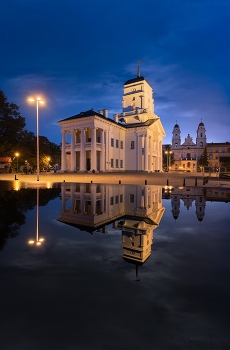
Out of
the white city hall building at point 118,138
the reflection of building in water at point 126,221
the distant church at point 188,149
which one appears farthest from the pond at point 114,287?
the distant church at point 188,149

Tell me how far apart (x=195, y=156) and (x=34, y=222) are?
450ft

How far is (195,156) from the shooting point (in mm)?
134250

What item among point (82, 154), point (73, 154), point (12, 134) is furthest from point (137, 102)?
point (12, 134)

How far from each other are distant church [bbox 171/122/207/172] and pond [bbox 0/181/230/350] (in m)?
130

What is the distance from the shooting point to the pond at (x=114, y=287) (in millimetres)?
2266

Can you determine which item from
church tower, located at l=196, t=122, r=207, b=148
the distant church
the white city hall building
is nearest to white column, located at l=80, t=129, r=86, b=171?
the white city hall building

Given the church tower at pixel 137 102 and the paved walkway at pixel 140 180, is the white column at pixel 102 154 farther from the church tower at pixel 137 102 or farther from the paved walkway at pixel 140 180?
the church tower at pixel 137 102

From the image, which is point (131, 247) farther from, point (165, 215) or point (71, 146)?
point (71, 146)

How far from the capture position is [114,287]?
3.15 m

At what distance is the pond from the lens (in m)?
2.27

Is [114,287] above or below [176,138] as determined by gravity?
A: below

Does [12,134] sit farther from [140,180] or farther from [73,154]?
[140,180]

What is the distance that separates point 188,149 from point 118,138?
288 ft

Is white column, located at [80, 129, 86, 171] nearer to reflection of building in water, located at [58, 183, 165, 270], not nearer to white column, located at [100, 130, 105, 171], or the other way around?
white column, located at [100, 130, 105, 171]
